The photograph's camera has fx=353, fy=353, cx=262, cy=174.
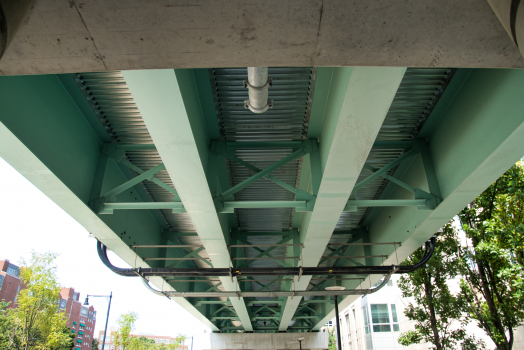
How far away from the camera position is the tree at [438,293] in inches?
575

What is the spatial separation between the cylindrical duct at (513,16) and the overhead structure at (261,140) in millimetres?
2045

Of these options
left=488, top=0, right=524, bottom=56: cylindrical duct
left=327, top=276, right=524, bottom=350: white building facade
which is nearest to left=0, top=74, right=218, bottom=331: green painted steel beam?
left=488, top=0, right=524, bottom=56: cylindrical duct

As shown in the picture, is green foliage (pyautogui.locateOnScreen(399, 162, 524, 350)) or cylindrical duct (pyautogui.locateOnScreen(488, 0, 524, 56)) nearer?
cylindrical duct (pyautogui.locateOnScreen(488, 0, 524, 56))

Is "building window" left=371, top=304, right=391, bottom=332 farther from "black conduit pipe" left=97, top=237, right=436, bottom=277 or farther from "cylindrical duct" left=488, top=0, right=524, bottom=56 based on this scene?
"cylindrical duct" left=488, top=0, right=524, bottom=56

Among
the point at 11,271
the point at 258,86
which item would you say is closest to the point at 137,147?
the point at 258,86

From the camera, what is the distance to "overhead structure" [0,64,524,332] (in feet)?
15.3

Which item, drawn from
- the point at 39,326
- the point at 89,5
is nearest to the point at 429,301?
the point at 89,5

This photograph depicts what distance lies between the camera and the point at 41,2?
2.46m

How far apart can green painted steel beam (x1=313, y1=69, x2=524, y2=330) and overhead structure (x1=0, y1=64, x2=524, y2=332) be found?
3 cm

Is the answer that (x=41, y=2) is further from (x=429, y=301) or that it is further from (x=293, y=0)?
(x=429, y=301)

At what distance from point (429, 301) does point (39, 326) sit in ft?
79.2

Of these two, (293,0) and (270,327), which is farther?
(270,327)

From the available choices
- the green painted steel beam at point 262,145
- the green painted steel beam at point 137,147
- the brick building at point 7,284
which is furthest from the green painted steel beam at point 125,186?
the brick building at point 7,284

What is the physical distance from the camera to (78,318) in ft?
308
